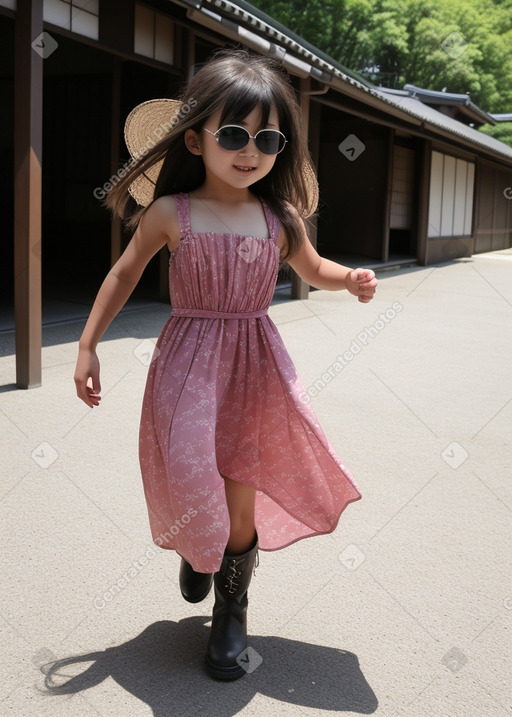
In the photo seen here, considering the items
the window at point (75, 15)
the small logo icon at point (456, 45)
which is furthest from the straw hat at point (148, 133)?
the small logo icon at point (456, 45)

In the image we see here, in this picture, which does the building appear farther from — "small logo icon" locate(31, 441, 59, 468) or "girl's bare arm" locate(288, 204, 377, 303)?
"girl's bare arm" locate(288, 204, 377, 303)

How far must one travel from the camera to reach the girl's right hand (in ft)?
6.67

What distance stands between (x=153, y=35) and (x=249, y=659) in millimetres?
6044

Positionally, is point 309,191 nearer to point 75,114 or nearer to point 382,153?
point 75,114

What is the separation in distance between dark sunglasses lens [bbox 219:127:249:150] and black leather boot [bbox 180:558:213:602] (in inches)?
42.4

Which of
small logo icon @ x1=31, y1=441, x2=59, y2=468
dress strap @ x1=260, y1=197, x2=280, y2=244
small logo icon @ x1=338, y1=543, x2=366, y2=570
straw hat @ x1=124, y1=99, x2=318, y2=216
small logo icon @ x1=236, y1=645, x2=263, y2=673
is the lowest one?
small logo icon @ x1=31, y1=441, x2=59, y2=468

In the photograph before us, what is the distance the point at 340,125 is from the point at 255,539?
45.7 ft

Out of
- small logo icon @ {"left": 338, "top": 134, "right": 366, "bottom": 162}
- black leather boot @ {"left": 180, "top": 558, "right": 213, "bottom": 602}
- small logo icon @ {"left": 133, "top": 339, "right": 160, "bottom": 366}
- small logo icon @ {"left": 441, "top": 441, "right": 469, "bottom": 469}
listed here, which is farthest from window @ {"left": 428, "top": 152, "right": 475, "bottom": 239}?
black leather boot @ {"left": 180, "top": 558, "right": 213, "bottom": 602}

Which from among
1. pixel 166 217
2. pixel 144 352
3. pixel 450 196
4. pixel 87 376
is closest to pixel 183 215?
pixel 166 217

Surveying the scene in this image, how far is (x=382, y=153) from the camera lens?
14.9 metres

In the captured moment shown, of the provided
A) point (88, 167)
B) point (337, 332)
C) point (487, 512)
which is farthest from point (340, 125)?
point (487, 512)

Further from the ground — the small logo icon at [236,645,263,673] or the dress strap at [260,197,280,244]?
the dress strap at [260,197,280,244]

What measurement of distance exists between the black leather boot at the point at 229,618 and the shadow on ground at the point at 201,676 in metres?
0.04

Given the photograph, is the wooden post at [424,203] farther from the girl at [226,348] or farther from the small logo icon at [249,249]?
the small logo icon at [249,249]
